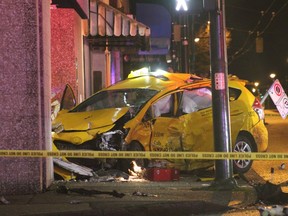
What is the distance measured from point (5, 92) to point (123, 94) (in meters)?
3.46

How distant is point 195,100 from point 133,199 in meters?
3.34

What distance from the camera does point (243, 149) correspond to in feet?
33.4

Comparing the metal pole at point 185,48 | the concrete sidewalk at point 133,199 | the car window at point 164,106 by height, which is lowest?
the concrete sidewalk at point 133,199

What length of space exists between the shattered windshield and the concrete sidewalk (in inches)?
84.5

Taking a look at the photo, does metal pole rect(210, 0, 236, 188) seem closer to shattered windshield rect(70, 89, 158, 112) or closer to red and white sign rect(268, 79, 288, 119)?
red and white sign rect(268, 79, 288, 119)

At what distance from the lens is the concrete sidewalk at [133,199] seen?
6977 millimetres

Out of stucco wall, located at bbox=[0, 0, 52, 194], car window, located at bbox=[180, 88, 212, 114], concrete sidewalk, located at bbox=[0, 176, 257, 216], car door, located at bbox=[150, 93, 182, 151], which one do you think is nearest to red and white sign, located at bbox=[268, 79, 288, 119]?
car window, located at bbox=[180, 88, 212, 114]

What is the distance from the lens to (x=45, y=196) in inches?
311

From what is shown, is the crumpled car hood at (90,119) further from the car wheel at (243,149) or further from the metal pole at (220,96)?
the car wheel at (243,149)

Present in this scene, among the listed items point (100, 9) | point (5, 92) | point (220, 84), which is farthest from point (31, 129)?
point (100, 9)

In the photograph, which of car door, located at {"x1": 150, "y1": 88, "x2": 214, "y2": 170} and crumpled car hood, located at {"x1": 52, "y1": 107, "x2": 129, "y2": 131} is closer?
crumpled car hood, located at {"x1": 52, "y1": 107, "x2": 129, "y2": 131}

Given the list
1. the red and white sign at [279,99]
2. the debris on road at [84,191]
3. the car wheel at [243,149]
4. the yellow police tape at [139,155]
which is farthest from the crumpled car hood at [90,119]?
the red and white sign at [279,99]

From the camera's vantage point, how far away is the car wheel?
32.7 ft

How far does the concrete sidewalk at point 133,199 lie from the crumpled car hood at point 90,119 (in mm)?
1224
